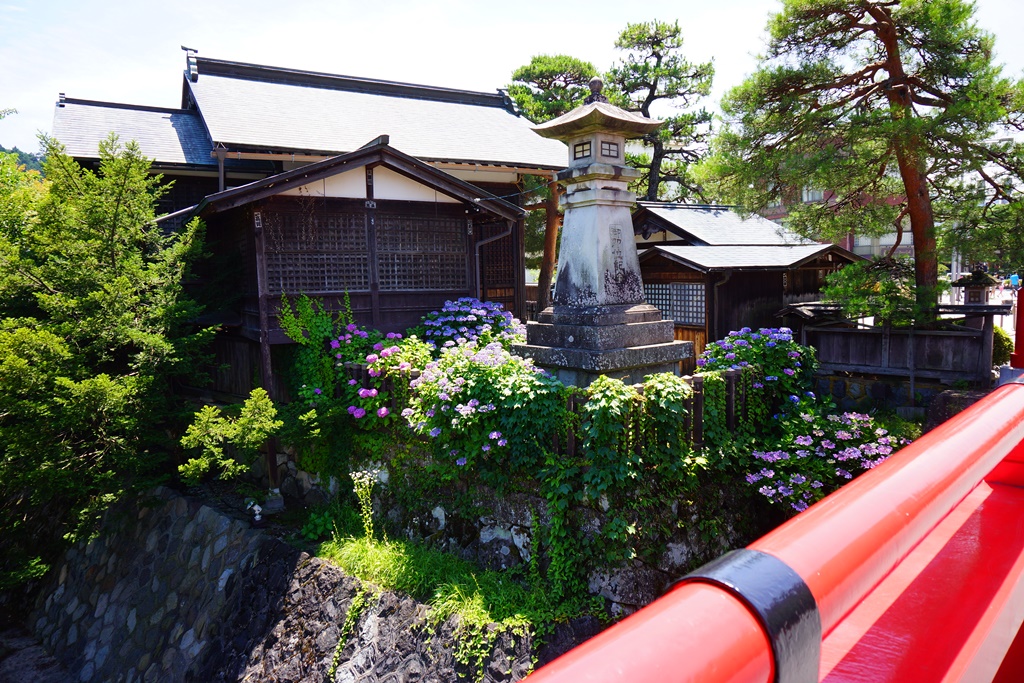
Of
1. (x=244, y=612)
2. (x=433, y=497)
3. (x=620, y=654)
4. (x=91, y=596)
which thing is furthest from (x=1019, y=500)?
(x=91, y=596)

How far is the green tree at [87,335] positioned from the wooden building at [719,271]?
33.7 feet

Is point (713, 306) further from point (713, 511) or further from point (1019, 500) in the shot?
point (1019, 500)

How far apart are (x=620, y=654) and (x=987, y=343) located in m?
12.7

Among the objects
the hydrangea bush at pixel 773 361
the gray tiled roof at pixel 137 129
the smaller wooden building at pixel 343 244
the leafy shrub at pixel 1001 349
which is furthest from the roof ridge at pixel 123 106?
the leafy shrub at pixel 1001 349

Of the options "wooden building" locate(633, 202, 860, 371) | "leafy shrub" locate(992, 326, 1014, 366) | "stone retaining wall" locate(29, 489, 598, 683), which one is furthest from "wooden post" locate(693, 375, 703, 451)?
"leafy shrub" locate(992, 326, 1014, 366)

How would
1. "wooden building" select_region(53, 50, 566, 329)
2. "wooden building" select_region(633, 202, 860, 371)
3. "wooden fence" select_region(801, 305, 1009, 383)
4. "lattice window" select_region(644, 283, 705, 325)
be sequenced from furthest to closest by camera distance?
"lattice window" select_region(644, 283, 705, 325), "wooden building" select_region(633, 202, 860, 371), "wooden building" select_region(53, 50, 566, 329), "wooden fence" select_region(801, 305, 1009, 383)

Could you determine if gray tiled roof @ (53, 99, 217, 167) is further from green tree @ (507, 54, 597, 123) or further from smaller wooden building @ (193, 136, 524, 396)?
green tree @ (507, 54, 597, 123)

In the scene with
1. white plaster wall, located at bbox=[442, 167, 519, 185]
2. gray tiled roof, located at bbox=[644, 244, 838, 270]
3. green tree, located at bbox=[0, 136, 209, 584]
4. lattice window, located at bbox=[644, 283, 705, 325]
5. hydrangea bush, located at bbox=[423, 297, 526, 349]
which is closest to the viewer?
green tree, located at bbox=[0, 136, 209, 584]

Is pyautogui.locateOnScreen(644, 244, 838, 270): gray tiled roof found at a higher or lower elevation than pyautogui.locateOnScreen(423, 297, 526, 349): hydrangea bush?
higher

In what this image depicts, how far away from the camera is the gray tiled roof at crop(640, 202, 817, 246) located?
51.2ft

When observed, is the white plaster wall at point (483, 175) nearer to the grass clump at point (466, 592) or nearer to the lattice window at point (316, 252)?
the lattice window at point (316, 252)

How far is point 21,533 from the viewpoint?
13.8 metres

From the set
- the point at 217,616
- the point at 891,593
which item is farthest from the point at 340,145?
the point at 891,593

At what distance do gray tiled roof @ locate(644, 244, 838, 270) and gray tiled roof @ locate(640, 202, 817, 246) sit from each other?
0.38 meters
